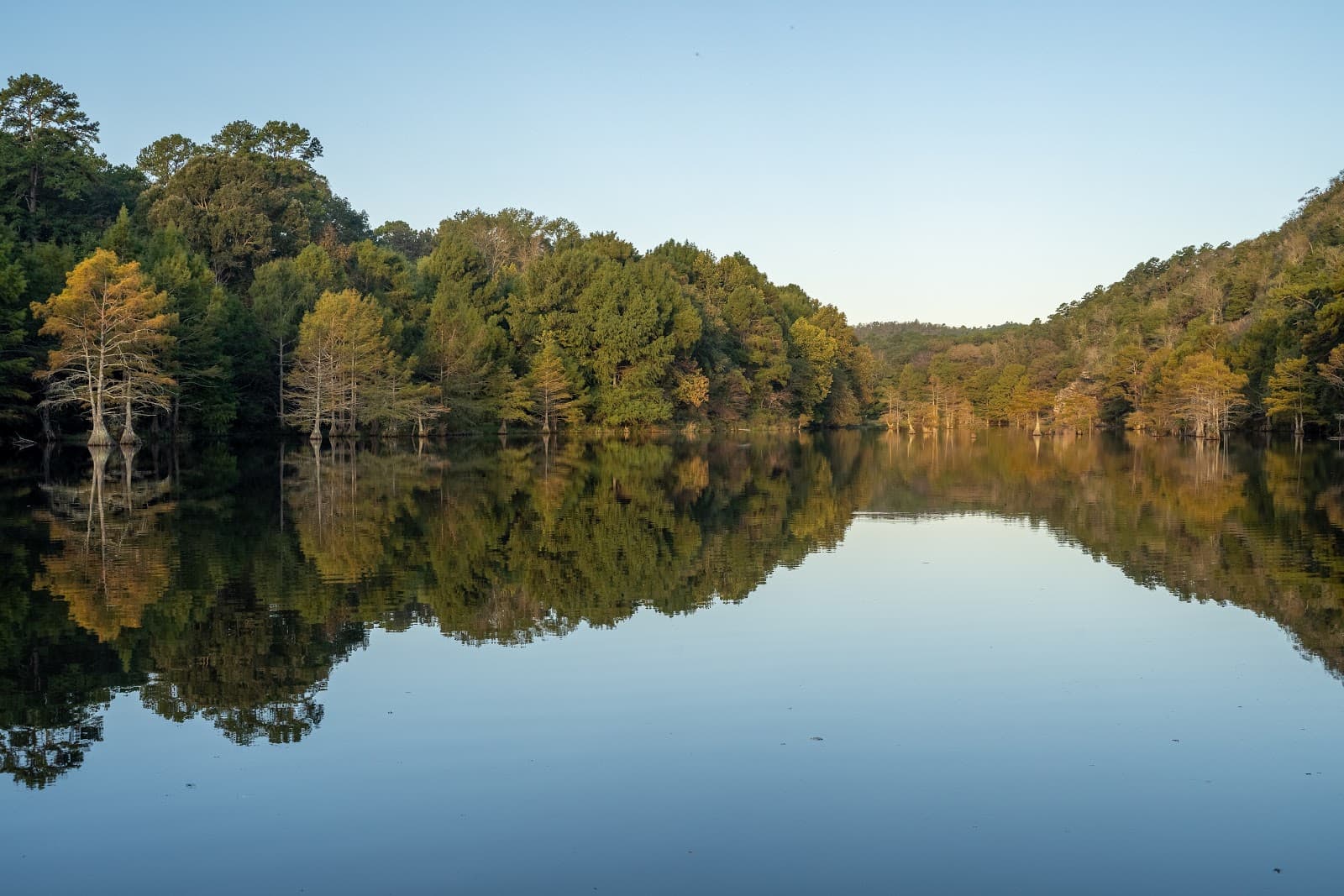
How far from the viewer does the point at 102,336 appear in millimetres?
38125

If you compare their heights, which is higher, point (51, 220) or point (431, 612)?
point (51, 220)

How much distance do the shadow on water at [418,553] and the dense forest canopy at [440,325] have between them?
33.8ft

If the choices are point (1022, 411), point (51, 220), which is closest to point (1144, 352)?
point (1022, 411)

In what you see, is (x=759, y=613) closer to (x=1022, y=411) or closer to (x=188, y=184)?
(x=188, y=184)

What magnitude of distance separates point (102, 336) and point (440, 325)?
24.7 metres

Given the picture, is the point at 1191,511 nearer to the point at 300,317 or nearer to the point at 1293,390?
the point at 1293,390

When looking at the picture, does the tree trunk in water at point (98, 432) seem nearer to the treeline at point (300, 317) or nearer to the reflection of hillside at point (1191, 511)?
the treeline at point (300, 317)

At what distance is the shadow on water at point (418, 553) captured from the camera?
8.67 metres

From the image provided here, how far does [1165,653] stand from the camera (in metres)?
9.70

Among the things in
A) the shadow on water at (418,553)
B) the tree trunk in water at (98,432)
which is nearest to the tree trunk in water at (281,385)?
the tree trunk in water at (98,432)

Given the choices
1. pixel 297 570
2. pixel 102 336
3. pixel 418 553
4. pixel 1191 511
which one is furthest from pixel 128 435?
pixel 1191 511

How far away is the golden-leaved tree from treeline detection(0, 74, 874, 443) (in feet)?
0.35

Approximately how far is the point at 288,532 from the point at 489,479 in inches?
458

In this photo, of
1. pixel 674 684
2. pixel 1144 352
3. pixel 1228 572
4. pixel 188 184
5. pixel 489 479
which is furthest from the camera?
pixel 1144 352
